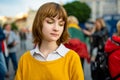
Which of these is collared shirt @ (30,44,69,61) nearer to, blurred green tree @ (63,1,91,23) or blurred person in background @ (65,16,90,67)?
blurred person in background @ (65,16,90,67)

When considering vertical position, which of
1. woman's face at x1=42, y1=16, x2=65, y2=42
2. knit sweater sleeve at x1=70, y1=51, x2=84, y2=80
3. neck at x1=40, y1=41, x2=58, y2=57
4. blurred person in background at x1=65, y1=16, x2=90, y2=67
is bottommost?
blurred person in background at x1=65, y1=16, x2=90, y2=67

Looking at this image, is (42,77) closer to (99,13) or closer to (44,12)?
(44,12)

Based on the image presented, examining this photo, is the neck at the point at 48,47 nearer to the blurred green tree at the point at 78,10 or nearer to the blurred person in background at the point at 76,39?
the blurred person in background at the point at 76,39

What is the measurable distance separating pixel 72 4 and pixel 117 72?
68.1 meters

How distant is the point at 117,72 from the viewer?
15.8ft

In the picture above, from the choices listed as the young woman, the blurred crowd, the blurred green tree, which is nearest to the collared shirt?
the young woman

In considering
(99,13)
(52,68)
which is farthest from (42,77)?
(99,13)

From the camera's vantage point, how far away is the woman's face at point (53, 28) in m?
2.90

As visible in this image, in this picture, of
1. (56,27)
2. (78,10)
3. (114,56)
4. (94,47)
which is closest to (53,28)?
(56,27)

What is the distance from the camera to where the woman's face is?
9.51ft

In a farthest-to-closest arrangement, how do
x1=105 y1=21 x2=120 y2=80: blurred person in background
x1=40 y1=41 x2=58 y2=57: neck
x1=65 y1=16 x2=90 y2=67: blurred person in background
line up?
x1=65 y1=16 x2=90 y2=67: blurred person in background
x1=105 y1=21 x2=120 y2=80: blurred person in background
x1=40 y1=41 x2=58 y2=57: neck

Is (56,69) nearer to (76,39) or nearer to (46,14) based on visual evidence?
(46,14)

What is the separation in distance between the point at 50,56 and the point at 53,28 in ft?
0.71

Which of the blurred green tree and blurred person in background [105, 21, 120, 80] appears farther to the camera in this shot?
the blurred green tree
